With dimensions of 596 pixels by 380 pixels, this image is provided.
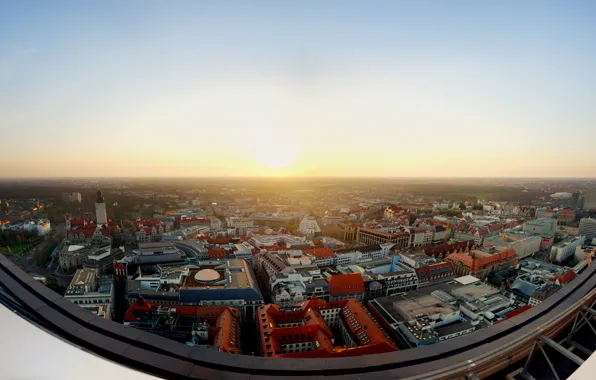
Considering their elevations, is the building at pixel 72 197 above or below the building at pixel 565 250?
above

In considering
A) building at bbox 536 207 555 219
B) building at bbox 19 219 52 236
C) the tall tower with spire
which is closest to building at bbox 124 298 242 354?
building at bbox 19 219 52 236

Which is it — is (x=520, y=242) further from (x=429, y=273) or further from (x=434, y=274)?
(x=429, y=273)

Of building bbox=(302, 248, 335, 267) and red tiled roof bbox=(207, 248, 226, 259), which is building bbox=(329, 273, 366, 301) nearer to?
building bbox=(302, 248, 335, 267)

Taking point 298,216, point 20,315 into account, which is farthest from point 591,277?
point 298,216

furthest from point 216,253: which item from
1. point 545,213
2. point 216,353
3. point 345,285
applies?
point 545,213

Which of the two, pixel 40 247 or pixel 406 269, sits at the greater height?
pixel 40 247

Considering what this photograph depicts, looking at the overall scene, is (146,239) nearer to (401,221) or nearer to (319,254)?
(319,254)

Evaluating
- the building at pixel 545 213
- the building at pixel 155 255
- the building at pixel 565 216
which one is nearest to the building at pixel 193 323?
the building at pixel 155 255

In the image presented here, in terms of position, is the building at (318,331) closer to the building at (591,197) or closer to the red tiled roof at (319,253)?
the red tiled roof at (319,253)
